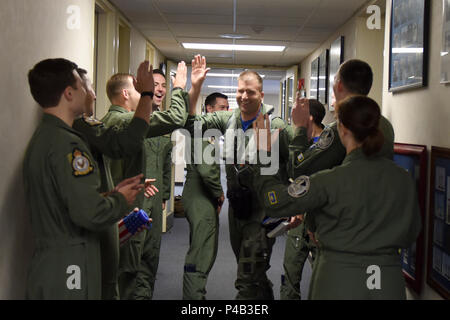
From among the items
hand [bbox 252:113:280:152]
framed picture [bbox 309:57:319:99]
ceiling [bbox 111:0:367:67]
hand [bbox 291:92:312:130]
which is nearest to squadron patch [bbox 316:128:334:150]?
hand [bbox 291:92:312:130]

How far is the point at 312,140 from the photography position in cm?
343

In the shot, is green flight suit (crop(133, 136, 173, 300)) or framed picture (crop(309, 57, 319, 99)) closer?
green flight suit (crop(133, 136, 173, 300))

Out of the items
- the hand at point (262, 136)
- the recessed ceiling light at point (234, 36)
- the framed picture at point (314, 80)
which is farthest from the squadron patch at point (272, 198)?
the framed picture at point (314, 80)

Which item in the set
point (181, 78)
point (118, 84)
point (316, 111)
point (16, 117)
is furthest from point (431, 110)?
point (16, 117)

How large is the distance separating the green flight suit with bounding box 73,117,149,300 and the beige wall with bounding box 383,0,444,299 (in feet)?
4.58

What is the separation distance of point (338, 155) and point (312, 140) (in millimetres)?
1201

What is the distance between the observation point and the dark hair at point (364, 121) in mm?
1683

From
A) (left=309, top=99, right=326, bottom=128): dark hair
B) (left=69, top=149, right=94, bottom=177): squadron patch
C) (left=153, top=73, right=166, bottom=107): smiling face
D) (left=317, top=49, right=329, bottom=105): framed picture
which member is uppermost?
(left=317, top=49, right=329, bottom=105): framed picture

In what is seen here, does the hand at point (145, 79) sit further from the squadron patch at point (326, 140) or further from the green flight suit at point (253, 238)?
the squadron patch at point (326, 140)

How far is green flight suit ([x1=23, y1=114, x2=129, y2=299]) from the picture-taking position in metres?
1.67

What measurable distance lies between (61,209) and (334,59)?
14.3 feet

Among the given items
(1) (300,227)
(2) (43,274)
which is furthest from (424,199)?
(2) (43,274)

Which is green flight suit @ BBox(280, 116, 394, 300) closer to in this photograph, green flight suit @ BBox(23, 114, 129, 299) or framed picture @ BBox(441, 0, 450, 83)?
framed picture @ BBox(441, 0, 450, 83)

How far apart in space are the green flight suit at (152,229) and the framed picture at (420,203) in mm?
1666
